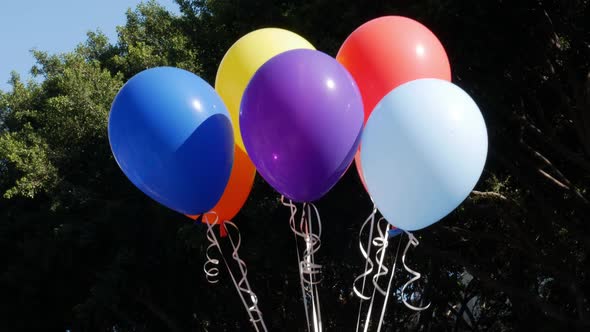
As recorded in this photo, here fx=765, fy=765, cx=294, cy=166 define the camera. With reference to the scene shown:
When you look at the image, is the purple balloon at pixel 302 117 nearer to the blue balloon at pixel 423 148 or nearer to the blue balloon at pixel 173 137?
the blue balloon at pixel 423 148

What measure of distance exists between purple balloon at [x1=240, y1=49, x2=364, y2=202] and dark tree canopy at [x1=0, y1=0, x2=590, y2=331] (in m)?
4.03

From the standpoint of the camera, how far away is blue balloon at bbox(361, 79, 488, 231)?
4734mm

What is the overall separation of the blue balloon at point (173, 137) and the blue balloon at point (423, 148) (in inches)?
43.6

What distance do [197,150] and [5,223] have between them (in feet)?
46.4

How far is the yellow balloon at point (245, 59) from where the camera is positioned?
5812mm

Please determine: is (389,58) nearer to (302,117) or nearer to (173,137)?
(302,117)

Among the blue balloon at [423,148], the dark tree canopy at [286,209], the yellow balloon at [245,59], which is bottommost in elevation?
the dark tree canopy at [286,209]

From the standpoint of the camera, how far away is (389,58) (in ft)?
18.0

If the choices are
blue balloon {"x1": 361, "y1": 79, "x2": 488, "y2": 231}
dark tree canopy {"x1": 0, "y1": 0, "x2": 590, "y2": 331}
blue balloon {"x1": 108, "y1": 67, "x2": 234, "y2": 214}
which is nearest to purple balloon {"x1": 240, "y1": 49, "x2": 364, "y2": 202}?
blue balloon {"x1": 361, "y1": 79, "x2": 488, "y2": 231}

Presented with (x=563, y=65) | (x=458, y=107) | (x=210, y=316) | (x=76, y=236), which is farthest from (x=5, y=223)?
(x=458, y=107)

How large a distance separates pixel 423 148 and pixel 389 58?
3.29ft

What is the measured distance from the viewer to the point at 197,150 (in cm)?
532

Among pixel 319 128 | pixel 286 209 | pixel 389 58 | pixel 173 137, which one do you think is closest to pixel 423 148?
pixel 319 128

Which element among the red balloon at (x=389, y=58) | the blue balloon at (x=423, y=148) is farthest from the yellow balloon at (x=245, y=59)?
the blue balloon at (x=423, y=148)
